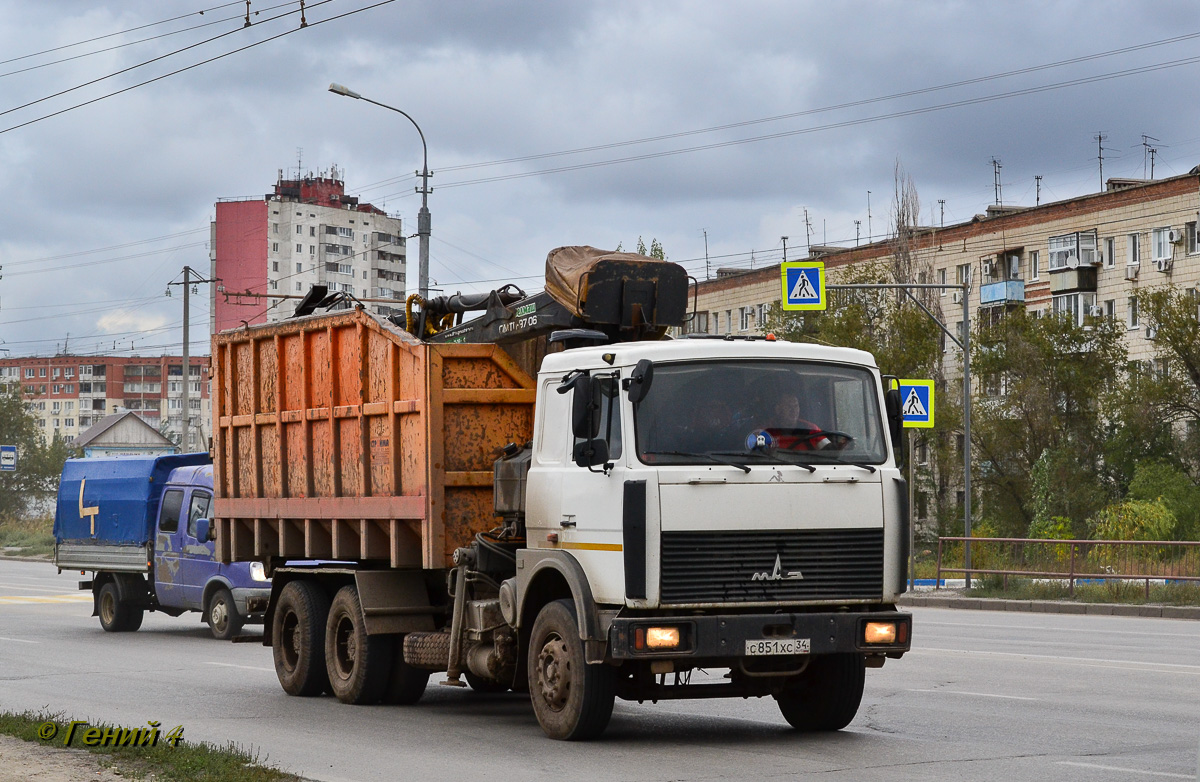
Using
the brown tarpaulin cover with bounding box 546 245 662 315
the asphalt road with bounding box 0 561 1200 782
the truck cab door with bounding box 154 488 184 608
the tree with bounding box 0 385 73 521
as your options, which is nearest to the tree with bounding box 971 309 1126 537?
the asphalt road with bounding box 0 561 1200 782

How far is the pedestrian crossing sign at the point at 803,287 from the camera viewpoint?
30.1m

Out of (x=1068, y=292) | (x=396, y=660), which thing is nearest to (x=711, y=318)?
(x=1068, y=292)

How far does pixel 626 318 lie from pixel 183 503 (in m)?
11.8

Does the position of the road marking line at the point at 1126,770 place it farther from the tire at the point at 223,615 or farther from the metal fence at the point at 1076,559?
the metal fence at the point at 1076,559

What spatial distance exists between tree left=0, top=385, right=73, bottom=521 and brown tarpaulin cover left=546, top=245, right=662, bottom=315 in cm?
7066

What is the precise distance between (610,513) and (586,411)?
0.68 metres

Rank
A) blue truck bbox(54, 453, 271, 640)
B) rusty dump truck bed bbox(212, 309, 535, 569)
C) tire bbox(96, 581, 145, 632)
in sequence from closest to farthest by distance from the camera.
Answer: rusty dump truck bed bbox(212, 309, 535, 569) → blue truck bbox(54, 453, 271, 640) → tire bbox(96, 581, 145, 632)

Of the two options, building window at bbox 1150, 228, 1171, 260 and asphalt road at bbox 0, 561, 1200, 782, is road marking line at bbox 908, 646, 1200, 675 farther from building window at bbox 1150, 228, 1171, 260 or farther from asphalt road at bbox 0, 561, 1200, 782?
building window at bbox 1150, 228, 1171, 260

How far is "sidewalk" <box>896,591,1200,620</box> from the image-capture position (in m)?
25.4

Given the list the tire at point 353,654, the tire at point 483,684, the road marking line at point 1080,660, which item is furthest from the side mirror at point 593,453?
the road marking line at point 1080,660

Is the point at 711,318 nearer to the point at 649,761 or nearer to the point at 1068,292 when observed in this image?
the point at 1068,292

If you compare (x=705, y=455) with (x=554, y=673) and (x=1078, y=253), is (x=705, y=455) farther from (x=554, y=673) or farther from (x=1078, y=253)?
(x=1078, y=253)

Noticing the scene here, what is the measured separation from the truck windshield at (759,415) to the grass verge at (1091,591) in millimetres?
17769

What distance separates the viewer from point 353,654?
12.9 metres
